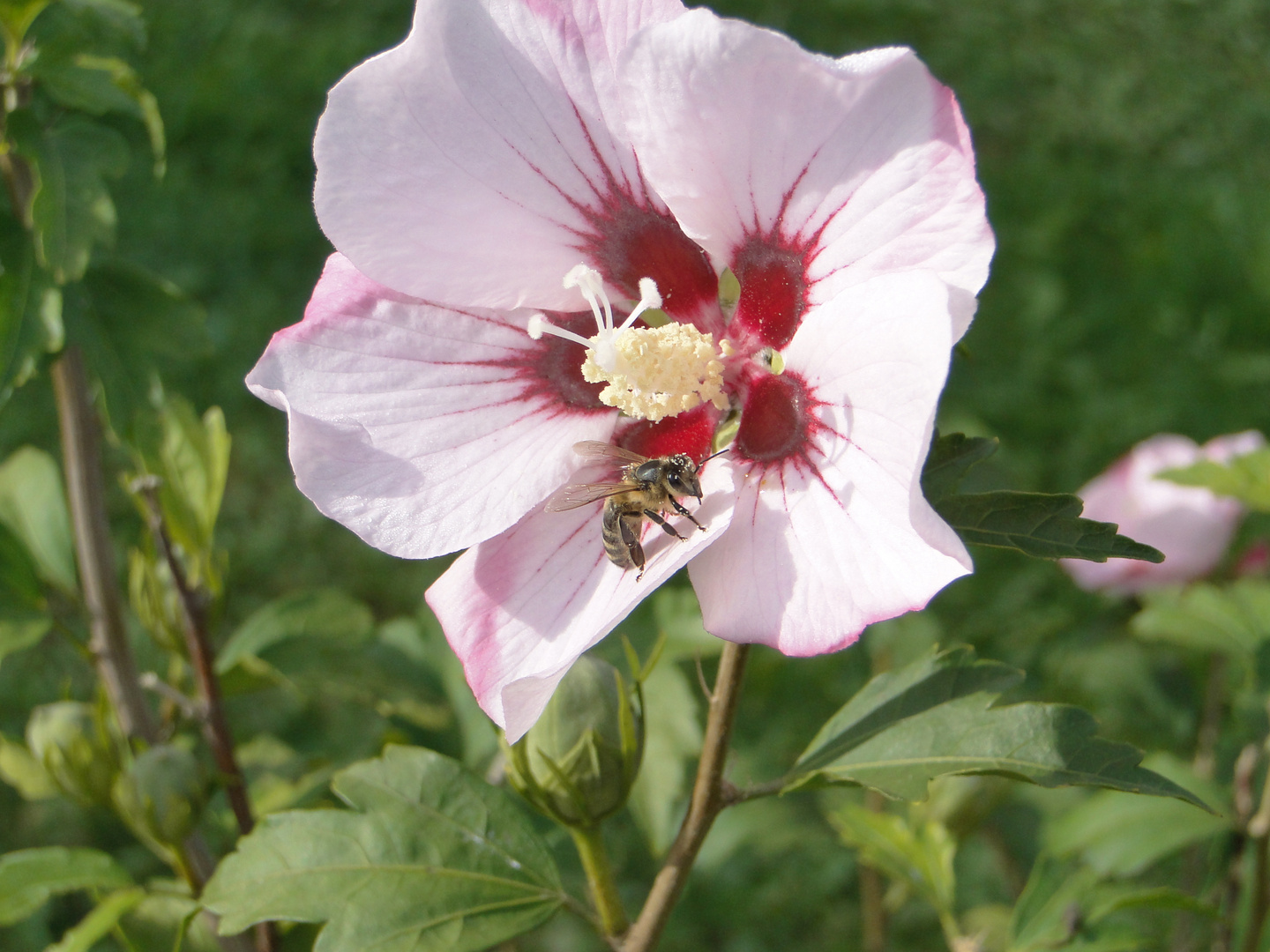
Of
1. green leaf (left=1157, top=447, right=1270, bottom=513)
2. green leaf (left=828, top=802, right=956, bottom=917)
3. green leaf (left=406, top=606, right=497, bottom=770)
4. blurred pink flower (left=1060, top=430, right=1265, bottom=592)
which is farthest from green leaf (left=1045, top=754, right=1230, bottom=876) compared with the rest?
green leaf (left=406, top=606, right=497, bottom=770)

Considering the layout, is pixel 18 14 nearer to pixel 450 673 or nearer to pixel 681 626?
pixel 450 673

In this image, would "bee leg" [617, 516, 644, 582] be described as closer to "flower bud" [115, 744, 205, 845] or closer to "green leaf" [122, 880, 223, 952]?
"flower bud" [115, 744, 205, 845]

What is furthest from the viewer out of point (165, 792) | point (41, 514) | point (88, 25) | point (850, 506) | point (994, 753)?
point (41, 514)

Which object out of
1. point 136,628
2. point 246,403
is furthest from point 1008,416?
point 136,628

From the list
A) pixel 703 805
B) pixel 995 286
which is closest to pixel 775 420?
pixel 703 805

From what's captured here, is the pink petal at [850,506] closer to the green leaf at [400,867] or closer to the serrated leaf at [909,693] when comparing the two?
the serrated leaf at [909,693]

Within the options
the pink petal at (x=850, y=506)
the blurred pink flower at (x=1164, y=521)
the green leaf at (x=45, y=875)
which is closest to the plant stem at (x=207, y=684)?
the green leaf at (x=45, y=875)
